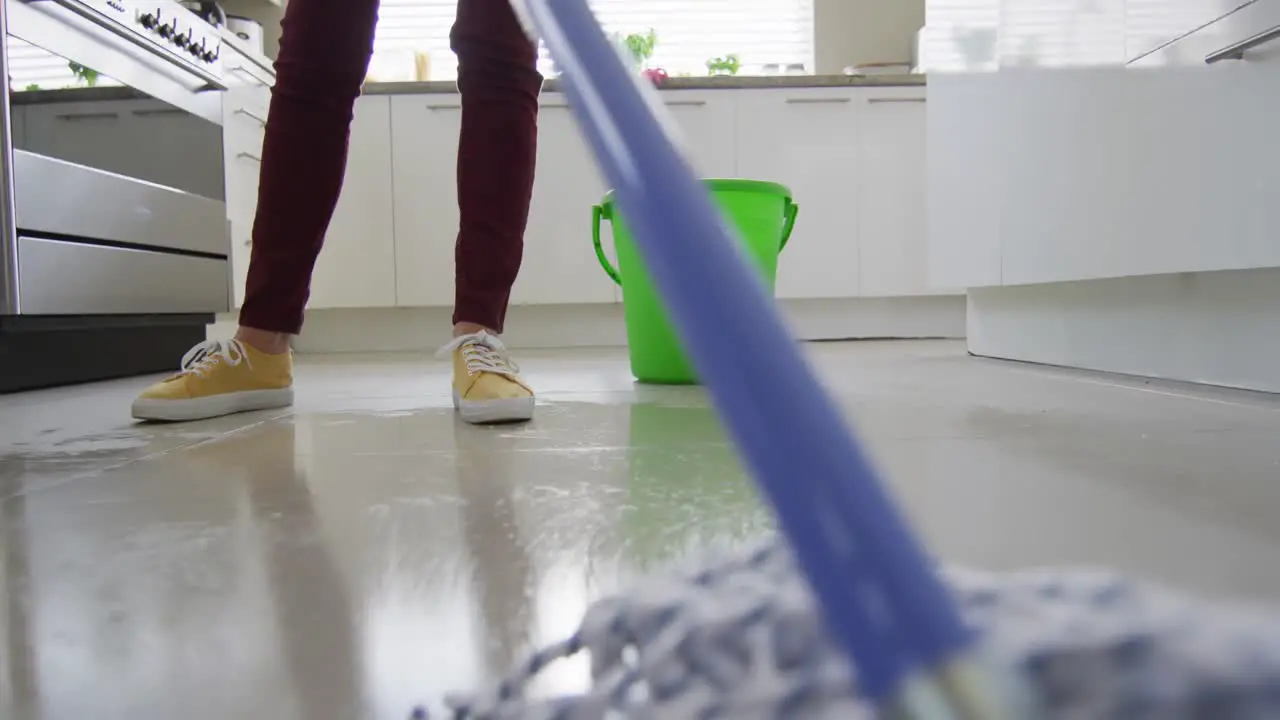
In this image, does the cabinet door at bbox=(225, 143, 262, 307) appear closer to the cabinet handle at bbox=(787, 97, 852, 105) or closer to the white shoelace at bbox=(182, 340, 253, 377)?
the white shoelace at bbox=(182, 340, 253, 377)

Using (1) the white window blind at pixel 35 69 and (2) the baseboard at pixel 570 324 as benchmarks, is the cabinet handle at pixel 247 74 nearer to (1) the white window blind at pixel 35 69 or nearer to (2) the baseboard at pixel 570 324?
(2) the baseboard at pixel 570 324

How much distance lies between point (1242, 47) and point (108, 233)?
7.12ft

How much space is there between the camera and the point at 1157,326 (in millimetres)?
1596

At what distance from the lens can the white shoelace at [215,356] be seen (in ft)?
4.02

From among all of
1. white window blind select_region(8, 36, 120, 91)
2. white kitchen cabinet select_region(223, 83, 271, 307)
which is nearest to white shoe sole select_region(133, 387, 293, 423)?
white window blind select_region(8, 36, 120, 91)

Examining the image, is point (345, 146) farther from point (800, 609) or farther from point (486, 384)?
point (800, 609)

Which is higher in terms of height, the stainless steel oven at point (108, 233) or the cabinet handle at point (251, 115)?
the cabinet handle at point (251, 115)

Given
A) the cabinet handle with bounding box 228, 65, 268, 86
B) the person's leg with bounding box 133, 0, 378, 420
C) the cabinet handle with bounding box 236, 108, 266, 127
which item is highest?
the cabinet handle with bounding box 228, 65, 268, 86

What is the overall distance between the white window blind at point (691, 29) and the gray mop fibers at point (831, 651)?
147 inches

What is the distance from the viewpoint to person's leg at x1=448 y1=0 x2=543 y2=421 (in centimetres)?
118

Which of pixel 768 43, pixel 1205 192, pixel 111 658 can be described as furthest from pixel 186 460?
pixel 768 43

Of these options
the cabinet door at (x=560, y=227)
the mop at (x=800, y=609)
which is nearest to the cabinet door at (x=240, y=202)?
the cabinet door at (x=560, y=227)

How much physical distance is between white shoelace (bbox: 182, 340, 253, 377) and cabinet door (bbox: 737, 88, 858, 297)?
2.08 meters

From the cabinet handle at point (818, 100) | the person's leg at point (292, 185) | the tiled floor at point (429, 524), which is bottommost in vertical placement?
the tiled floor at point (429, 524)
